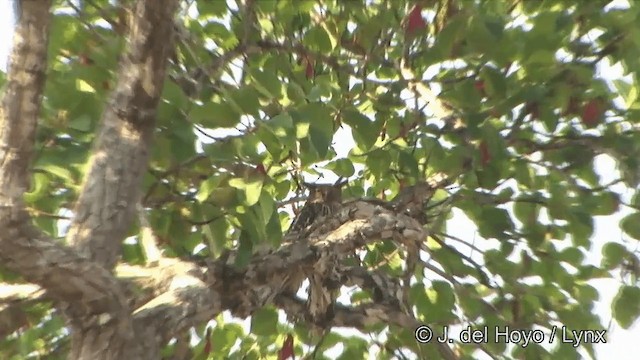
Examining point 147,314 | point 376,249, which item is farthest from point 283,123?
point 376,249

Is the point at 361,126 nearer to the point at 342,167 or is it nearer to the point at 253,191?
the point at 342,167

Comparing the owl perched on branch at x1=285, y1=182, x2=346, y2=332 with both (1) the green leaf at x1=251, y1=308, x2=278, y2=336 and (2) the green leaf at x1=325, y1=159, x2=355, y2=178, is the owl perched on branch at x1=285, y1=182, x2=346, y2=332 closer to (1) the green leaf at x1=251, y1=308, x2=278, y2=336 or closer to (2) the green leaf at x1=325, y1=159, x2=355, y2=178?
(1) the green leaf at x1=251, y1=308, x2=278, y2=336

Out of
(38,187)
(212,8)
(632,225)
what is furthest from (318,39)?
(632,225)

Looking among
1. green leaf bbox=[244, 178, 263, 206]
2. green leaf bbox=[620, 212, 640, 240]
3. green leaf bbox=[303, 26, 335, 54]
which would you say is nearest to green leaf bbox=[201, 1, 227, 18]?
green leaf bbox=[303, 26, 335, 54]

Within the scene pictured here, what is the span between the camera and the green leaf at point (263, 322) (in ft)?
4.67

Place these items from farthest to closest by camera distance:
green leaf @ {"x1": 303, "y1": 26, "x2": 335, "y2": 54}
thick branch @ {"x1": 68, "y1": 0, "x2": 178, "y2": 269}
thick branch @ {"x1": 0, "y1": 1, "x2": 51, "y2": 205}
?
green leaf @ {"x1": 303, "y1": 26, "x2": 335, "y2": 54}
thick branch @ {"x1": 68, "y1": 0, "x2": 178, "y2": 269}
thick branch @ {"x1": 0, "y1": 1, "x2": 51, "y2": 205}

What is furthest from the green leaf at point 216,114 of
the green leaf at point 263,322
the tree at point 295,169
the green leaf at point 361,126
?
the green leaf at point 263,322

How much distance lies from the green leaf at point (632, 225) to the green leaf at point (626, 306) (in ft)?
0.36

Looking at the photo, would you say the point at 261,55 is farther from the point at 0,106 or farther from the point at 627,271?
the point at 627,271

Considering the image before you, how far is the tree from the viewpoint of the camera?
93 centimetres

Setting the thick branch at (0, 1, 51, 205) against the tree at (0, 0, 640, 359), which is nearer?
the thick branch at (0, 1, 51, 205)

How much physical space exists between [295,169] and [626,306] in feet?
2.45

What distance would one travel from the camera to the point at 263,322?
4.68 ft

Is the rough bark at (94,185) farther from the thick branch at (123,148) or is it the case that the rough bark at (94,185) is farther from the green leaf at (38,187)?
the green leaf at (38,187)
